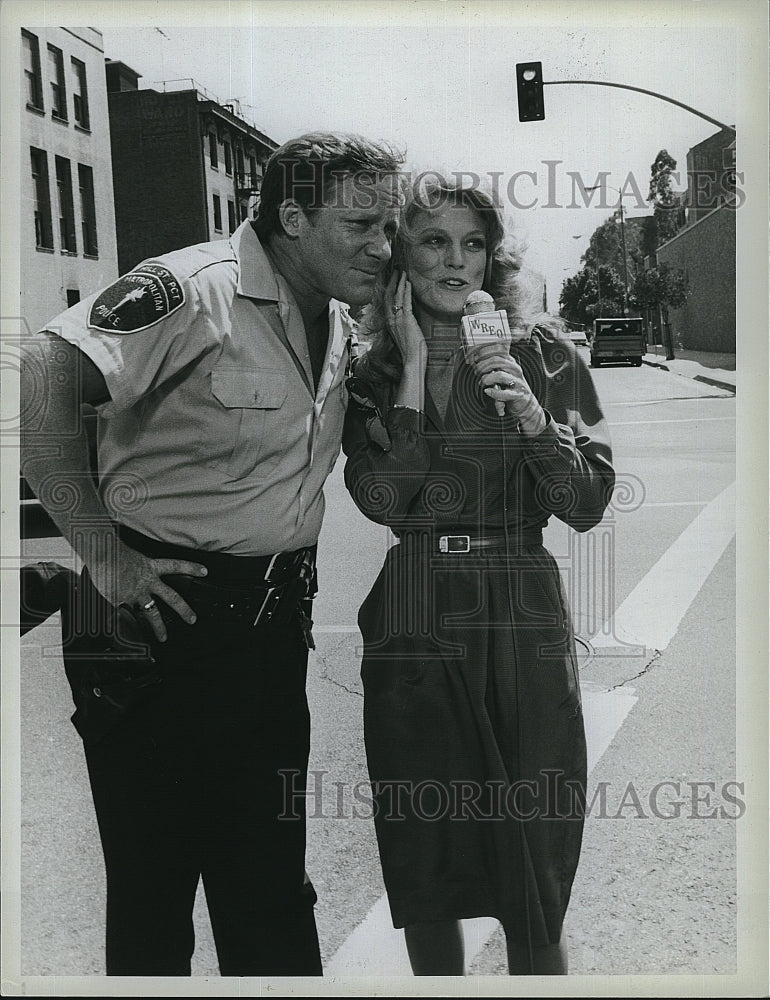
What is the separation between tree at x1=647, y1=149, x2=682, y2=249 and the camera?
9.03 feet

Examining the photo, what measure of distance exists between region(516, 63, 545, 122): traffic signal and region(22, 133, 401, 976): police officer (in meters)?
0.37

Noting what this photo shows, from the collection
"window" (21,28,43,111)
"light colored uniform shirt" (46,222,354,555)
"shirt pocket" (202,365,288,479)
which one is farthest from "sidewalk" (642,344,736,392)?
"window" (21,28,43,111)

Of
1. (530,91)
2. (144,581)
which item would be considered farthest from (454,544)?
(530,91)

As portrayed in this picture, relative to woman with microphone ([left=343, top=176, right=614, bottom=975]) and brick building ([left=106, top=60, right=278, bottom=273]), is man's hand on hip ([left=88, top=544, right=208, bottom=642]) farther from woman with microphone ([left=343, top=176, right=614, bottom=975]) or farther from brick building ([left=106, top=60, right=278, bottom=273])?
brick building ([left=106, top=60, right=278, bottom=273])

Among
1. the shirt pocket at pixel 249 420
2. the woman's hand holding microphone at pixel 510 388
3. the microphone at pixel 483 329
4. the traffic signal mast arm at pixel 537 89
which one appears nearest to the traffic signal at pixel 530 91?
the traffic signal mast arm at pixel 537 89

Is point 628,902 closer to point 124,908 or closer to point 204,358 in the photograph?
point 124,908

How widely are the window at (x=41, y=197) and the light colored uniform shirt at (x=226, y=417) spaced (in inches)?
12.5

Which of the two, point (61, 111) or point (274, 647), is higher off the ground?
point (61, 111)

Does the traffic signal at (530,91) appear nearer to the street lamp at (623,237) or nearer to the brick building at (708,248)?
the street lamp at (623,237)

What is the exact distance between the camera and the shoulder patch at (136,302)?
7.97 ft

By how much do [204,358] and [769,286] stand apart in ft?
4.92

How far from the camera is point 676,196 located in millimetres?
2758

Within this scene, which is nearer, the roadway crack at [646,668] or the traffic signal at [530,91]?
the traffic signal at [530,91]

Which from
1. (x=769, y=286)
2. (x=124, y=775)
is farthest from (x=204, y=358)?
(x=769, y=286)
